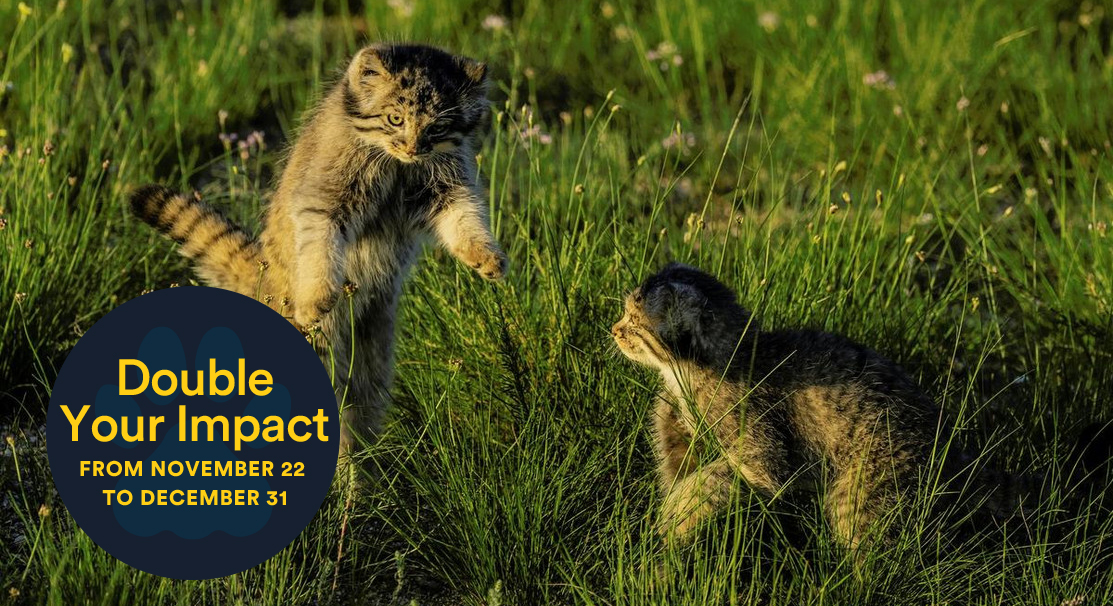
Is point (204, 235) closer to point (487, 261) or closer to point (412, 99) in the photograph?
point (412, 99)

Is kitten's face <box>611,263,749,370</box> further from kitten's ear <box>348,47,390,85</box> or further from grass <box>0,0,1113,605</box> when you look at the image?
kitten's ear <box>348,47,390,85</box>

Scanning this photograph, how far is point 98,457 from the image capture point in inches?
137

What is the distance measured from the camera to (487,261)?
161 inches

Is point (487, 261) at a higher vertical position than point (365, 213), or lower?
lower

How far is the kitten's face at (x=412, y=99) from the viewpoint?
13.4 ft

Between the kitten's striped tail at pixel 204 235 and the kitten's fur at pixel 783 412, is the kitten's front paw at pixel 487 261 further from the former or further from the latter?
the kitten's striped tail at pixel 204 235

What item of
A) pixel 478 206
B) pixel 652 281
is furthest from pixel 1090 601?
pixel 478 206

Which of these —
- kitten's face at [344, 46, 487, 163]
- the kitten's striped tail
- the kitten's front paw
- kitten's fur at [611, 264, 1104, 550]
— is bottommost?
kitten's fur at [611, 264, 1104, 550]

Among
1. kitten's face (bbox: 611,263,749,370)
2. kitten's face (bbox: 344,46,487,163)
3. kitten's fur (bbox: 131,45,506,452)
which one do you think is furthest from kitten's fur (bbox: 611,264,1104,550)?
kitten's face (bbox: 344,46,487,163)

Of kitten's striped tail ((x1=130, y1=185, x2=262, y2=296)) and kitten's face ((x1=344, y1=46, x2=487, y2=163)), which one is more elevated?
kitten's face ((x1=344, y1=46, x2=487, y2=163))

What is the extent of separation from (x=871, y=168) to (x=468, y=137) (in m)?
2.41

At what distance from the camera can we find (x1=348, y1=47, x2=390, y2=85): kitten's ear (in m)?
4.14

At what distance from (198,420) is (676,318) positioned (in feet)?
4.49

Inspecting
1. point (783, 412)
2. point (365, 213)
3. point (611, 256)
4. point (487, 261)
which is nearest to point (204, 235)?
point (365, 213)
